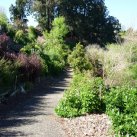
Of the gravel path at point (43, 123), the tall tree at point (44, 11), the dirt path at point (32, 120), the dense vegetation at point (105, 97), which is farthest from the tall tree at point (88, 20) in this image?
the gravel path at point (43, 123)

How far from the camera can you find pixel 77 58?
1401 inches

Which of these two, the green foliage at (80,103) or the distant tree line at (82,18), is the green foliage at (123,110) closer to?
the green foliage at (80,103)

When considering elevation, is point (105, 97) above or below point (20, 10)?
below

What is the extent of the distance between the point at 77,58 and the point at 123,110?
20.4 metres

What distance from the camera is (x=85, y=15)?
61.3 m

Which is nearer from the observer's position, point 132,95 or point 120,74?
point 132,95

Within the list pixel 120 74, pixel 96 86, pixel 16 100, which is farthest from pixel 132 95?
pixel 120 74

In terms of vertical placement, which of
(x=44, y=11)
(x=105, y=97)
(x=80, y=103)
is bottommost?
(x=80, y=103)

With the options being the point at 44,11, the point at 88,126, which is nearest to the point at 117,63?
the point at 88,126

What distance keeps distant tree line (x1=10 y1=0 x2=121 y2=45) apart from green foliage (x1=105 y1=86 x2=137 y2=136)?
4288 centimetres

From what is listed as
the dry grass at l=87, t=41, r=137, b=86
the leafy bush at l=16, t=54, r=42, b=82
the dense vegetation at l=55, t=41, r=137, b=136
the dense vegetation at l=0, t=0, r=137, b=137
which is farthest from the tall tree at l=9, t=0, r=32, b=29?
the leafy bush at l=16, t=54, r=42, b=82

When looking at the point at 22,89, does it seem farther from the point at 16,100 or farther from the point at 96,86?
the point at 96,86

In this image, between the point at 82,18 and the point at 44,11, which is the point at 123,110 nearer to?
the point at 82,18

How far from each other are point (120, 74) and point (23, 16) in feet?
121
